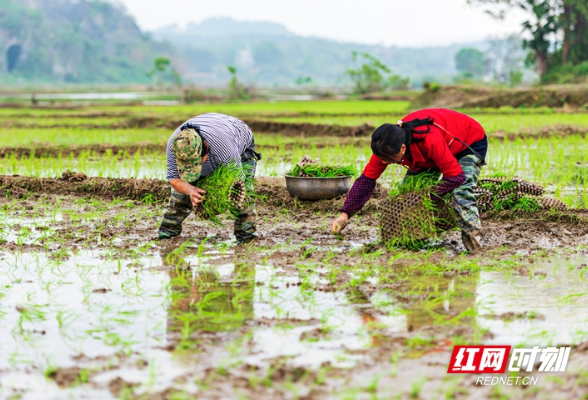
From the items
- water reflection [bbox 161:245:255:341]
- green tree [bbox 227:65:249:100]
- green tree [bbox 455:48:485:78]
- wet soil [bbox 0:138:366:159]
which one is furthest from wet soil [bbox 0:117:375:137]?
green tree [bbox 455:48:485:78]

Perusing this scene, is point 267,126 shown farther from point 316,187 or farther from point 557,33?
point 557,33

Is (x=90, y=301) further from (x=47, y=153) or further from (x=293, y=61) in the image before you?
(x=293, y=61)

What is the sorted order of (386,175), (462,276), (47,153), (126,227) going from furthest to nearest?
(47,153) → (386,175) → (126,227) → (462,276)

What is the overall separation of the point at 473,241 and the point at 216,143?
197 cm

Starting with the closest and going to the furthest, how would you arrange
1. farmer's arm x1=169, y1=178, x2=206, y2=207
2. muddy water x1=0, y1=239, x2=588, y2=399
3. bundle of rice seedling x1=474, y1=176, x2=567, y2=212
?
muddy water x1=0, y1=239, x2=588, y2=399
farmer's arm x1=169, y1=178, x2=206, y2=207
bundle of rice seedling x1=474, y1=176, x2=567, y2=212

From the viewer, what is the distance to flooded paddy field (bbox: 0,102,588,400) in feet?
8.57

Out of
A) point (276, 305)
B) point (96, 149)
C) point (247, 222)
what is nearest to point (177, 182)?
point (247, 222)

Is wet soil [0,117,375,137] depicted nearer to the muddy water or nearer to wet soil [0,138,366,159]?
wet soil [0,138,366,159]

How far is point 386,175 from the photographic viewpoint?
26.6 feet

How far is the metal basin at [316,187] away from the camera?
6160mm

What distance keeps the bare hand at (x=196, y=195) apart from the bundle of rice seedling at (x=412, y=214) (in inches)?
52.4

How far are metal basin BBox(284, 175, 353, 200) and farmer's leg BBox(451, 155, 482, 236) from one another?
1.71 m

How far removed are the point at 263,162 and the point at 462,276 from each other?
5.82 meters

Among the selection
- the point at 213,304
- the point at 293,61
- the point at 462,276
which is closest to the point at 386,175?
the point at 462,276
